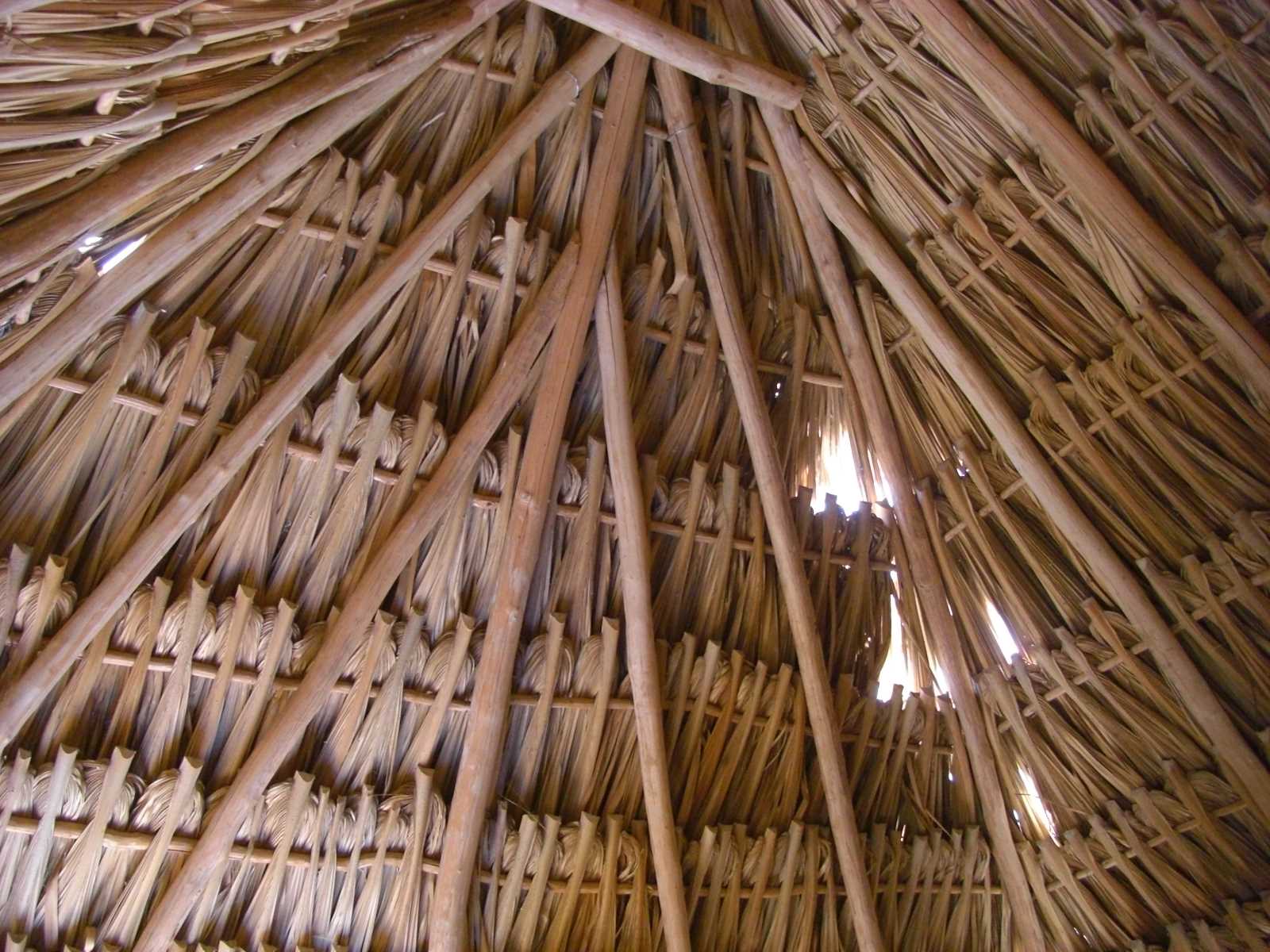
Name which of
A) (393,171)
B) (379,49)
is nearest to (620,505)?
(393,171)

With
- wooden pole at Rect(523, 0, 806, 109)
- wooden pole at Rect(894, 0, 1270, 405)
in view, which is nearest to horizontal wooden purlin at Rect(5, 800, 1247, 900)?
wooden pole at Rect(894, 0, 1270, 405)

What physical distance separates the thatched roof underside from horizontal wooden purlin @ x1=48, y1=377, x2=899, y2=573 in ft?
0.06

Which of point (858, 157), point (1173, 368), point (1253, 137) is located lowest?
point (1173, 368)

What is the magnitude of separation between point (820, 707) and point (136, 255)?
3094 mm

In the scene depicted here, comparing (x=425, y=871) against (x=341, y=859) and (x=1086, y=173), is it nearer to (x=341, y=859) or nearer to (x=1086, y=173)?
(x=341, y=859)

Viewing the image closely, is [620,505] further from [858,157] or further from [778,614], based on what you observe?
[858,157]

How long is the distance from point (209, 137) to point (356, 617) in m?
1.81

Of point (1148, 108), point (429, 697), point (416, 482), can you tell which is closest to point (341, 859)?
point (429, 697)

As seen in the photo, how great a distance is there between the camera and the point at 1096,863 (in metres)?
4.75

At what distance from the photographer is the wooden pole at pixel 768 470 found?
4.93 m

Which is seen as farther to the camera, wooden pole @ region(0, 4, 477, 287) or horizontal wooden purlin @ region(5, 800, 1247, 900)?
horizontal wooden purlin @ region(5, 800, 1247, 900)

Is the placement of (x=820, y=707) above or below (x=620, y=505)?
below

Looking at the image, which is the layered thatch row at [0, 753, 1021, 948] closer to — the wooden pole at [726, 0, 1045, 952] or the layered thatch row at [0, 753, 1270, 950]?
the layered thatch row at [0, 753, 1270, 950]

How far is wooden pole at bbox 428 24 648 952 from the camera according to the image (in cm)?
461
